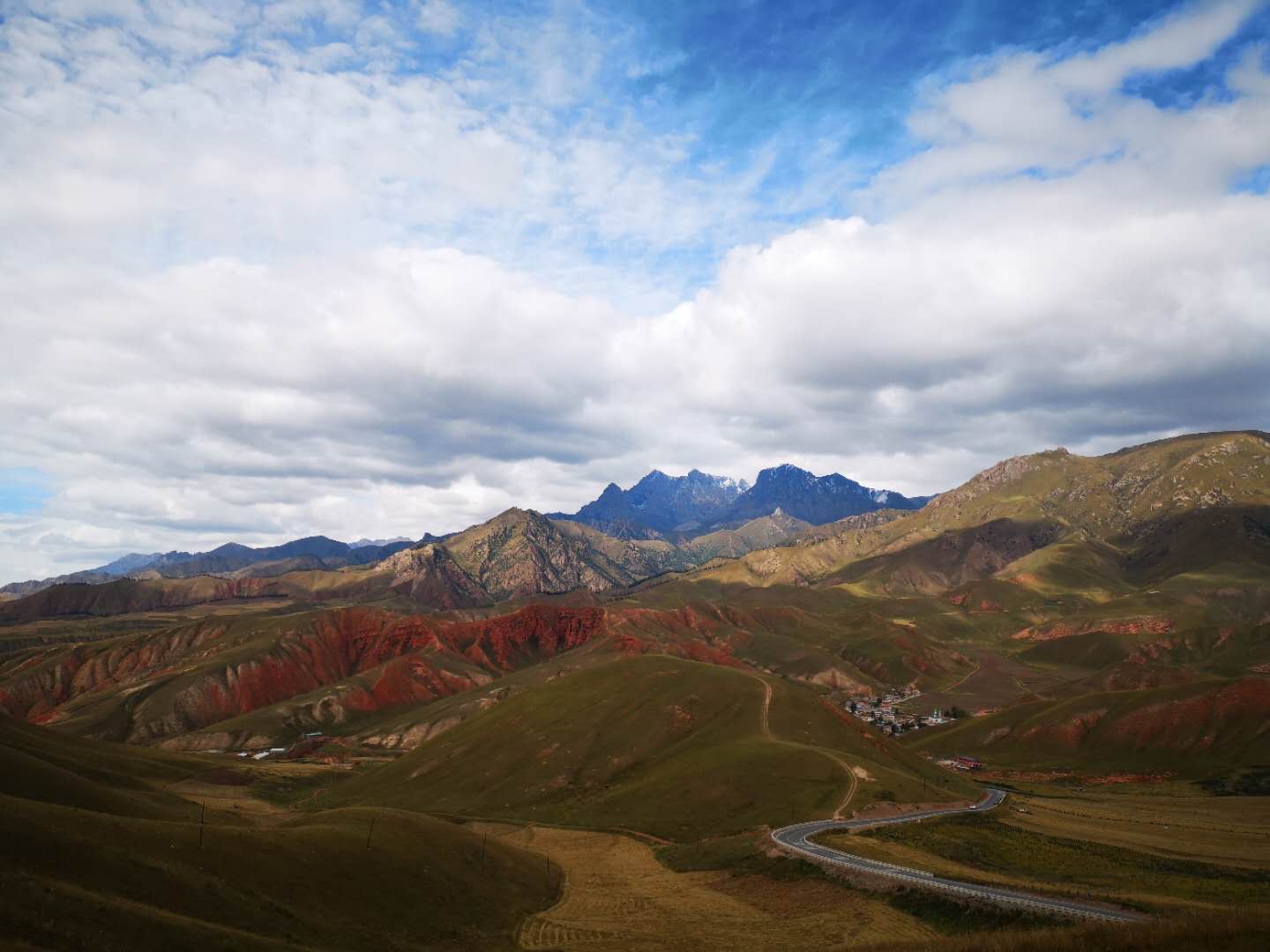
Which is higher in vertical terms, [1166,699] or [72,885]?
[72,885]

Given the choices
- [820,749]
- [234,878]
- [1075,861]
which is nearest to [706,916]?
[234,878]

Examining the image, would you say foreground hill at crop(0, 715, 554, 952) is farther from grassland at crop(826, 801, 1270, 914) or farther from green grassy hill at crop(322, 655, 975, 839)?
grassland at crop(826, 801, 1270, 914)

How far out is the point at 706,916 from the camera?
64688 mm

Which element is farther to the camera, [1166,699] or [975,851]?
[1166,699]

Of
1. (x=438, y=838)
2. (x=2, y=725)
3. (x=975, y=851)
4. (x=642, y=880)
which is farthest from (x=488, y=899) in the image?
(x=2, y=725)

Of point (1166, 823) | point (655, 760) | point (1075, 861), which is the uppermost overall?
point (1075, 861)

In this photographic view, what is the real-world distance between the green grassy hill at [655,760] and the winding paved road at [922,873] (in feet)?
25.6

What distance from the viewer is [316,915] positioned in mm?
49375

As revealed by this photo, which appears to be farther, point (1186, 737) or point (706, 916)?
point (1186, 737)

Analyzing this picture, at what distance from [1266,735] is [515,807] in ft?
558

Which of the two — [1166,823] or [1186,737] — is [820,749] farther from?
[1186,737]

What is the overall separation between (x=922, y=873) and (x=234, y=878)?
5435 centimetres

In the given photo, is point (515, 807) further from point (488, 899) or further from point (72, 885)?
point (72, 885)

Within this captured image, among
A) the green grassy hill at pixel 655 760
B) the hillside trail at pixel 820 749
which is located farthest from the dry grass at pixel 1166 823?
the hillside trail at pixel 820 749
